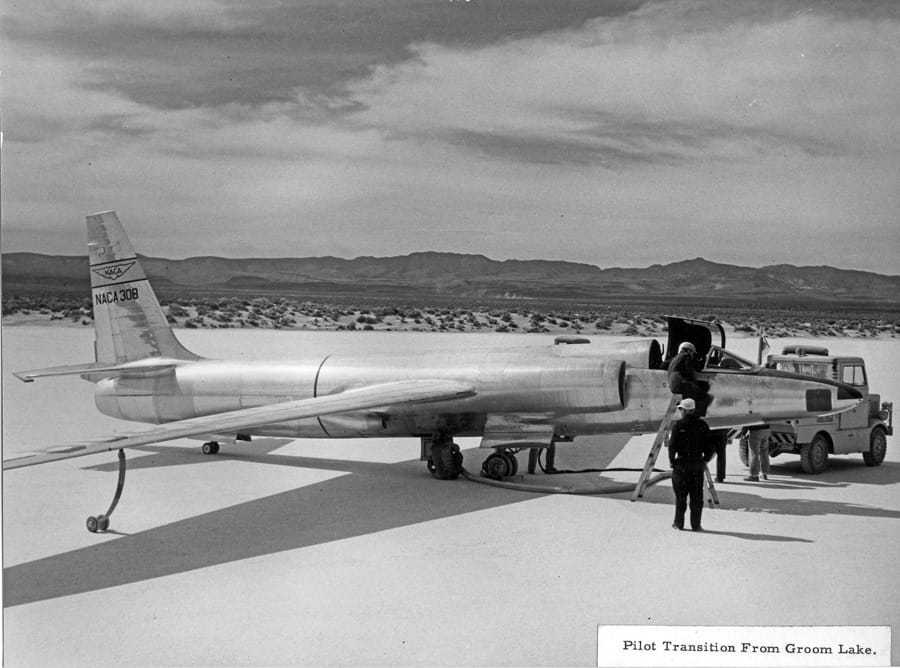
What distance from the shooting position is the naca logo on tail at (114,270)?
11.7 meters

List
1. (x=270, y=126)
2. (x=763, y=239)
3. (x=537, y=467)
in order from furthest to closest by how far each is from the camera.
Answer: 1. (x=537, y=467)
2. (x=763, y=239)
3. (x=270, y=126)

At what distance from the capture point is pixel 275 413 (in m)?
9.05

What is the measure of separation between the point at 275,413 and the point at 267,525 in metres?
1.23

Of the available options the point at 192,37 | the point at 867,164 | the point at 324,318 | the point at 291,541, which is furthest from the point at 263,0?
the point at 324,318

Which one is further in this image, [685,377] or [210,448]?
[210,448]

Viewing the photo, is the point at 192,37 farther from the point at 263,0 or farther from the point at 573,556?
the point at 573,556

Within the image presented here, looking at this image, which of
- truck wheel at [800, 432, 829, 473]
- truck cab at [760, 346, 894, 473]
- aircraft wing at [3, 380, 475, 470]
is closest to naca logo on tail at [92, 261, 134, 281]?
aircraft wing at [3, 380, 475, 470]

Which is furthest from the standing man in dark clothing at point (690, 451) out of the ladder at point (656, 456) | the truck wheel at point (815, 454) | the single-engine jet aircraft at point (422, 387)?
the truck wheel at point (815, 454)

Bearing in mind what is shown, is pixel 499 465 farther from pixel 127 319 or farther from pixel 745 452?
pixel 127 319

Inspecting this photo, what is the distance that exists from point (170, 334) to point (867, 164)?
9.27 m

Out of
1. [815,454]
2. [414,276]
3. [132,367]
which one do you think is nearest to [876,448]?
[815,454]

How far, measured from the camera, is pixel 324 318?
18125 millimetres

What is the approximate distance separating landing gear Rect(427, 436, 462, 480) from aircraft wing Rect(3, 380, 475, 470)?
81cm

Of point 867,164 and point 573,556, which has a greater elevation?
point 867,164
